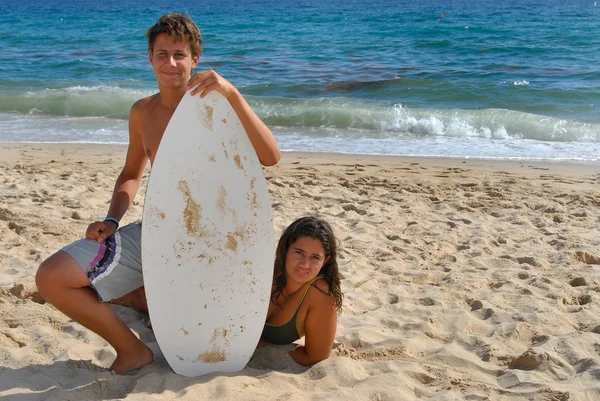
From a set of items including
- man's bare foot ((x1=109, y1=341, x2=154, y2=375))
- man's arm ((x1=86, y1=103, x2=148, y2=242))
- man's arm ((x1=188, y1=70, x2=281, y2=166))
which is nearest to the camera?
man's arm ((x1=188, y1=70, x2=281, y2=166))

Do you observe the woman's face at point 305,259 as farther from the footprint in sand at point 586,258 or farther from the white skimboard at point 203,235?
the footprint in sand at point 586,258

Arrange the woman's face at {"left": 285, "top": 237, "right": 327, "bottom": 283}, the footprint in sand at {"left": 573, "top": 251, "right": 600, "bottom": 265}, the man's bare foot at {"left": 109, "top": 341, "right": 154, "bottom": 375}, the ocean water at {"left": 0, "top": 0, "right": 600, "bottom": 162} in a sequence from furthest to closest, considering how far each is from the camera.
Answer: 1. the ocean water at {"left": 0, "top": 0, "right": 600, "bottom": 162}
2. the footprint in sand at {"left": 573, "top": 251, "right": 600, "bottom": 265}
3. the woman's face at {"left": 285, "top": 237, "right": 327, "bottom": 283}
4. the man's bare foot at {"left": 109, "top": 341, "right": 154, "bottom": 375}

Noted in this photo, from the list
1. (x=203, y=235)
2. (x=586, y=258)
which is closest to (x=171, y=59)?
(x=203, y=235)

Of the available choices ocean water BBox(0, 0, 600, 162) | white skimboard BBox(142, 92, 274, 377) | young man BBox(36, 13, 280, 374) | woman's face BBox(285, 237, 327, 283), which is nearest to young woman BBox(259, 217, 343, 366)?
woman's face BBox(285, 237, 327, 283)

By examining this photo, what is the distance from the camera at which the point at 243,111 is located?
2.48m

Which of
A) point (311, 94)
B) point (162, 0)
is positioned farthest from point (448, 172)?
point (162, 0)

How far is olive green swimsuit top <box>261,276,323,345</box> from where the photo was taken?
277 cm

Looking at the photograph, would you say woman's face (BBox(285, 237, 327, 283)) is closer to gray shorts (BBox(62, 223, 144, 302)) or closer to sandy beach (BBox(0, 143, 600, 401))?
sandy beach (BBox(0, 143, 600, 401))

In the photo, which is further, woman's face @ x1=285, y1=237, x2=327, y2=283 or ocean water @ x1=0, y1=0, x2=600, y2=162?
ocean water @ x1=0, y1=0, x2=600, y2=162

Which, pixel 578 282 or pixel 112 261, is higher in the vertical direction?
pixel 112 261

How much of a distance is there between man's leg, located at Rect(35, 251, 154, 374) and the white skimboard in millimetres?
118

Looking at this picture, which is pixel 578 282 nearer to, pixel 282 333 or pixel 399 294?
pixel 399 294

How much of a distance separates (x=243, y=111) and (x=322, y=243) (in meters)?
0.60

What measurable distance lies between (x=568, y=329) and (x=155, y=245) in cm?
182
